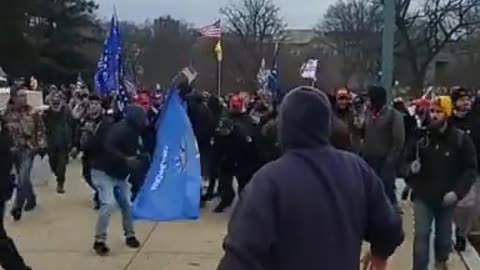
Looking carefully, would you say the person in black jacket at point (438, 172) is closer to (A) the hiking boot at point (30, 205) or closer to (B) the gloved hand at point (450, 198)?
(B) the gloved hand at point (450, 198)

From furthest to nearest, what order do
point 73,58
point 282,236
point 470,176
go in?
1. point 73,58
2. point 470,176
3. point 282,236

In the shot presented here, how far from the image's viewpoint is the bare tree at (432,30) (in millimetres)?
54719

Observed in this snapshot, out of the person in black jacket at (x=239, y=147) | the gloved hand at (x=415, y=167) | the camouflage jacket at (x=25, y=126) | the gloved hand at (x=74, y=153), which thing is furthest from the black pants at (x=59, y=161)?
the gloved hand at (x=415, y=167)

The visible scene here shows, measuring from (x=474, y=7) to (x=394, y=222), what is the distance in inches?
2197

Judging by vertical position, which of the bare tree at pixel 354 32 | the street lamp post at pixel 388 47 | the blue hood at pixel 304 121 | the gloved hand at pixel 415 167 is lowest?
the bare tree at pixel 354 32

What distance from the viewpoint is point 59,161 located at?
14875 mm

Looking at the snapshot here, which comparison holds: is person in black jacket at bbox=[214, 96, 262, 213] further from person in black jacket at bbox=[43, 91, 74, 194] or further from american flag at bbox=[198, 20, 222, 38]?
american flag at bbox=[198, 20, 222, 38]

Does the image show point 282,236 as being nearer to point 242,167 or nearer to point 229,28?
point 242,167

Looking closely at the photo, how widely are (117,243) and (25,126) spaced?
9.30 feet

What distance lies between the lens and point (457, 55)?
220 ft

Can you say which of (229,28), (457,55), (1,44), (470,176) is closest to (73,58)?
(1,44)

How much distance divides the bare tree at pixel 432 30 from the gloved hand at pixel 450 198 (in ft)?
150

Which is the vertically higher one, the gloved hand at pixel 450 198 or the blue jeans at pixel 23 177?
the gloved hand at pixel 450 198

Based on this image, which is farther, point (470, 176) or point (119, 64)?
point (119, 64)
